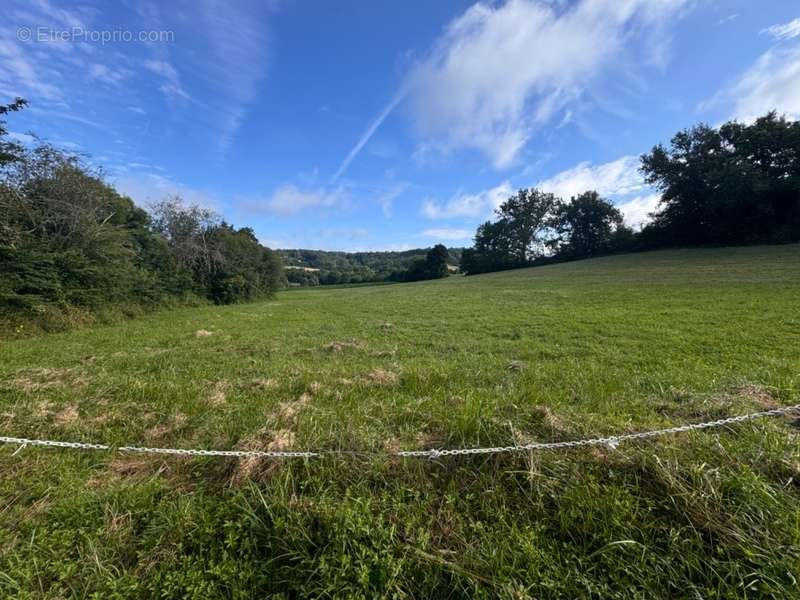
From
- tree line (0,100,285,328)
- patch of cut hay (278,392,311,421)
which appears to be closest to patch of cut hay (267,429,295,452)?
patch of cut hay (278,392,311,421)

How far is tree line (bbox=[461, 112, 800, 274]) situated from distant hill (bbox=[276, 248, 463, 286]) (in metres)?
28.0

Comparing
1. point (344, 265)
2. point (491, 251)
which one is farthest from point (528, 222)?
point (344, 265)

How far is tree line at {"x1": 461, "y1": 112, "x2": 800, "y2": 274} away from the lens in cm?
3594

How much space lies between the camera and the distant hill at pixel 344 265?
7250cm

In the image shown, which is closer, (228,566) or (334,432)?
(228,566)

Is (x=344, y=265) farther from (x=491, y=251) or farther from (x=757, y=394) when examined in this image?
(x=757, y=394)

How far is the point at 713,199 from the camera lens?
126 feet

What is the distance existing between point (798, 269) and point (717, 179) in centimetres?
2817

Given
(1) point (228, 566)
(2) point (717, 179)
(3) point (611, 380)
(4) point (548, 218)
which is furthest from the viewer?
(4) point (548, 218)

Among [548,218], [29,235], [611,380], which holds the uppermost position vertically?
[548,218]

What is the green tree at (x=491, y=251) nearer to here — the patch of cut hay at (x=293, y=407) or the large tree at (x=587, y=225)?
the large tree at (x=587, y=225)

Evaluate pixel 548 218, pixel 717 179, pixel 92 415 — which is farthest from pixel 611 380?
pixel 548 218

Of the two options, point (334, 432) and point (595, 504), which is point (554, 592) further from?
point (334, 432)

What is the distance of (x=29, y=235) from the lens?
1166 centimetres
